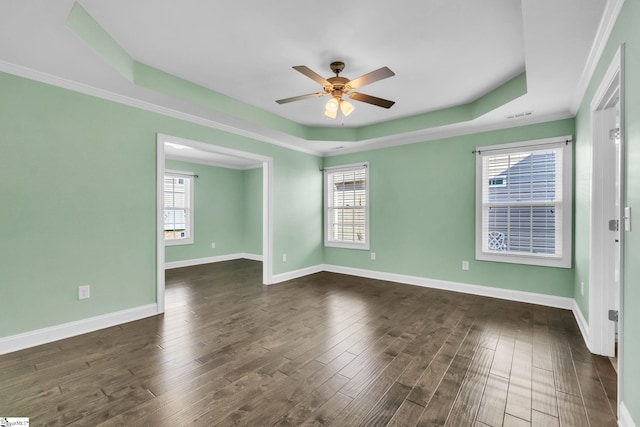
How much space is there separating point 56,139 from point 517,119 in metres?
5.28

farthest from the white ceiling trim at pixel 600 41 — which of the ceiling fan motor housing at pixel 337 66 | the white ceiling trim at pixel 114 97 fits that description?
the white ceiling trim at pixel 114 97

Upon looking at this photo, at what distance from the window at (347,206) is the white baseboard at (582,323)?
9.79 ft

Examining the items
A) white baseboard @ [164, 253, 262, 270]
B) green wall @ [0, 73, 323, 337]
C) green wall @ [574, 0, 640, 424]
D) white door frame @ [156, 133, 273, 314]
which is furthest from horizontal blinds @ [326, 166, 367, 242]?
green wall @ [574, 0, 640, 424]

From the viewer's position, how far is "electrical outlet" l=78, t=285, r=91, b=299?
2912 mm

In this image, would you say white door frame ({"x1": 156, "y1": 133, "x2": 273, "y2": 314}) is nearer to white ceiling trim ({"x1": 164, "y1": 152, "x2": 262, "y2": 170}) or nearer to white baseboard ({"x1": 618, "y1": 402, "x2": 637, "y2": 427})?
white ceiling trim ({"x1": 164, "y1": 152, "x2": 262, "y2": 170})

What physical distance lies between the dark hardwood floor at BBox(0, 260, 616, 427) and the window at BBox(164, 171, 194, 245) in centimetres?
348

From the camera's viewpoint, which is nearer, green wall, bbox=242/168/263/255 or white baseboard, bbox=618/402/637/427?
white baseboard, bbox=618/402/637/427

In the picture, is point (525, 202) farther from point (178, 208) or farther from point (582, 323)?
point (178, 208)

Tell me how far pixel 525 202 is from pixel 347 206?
290cm

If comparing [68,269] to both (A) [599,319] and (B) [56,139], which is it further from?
(A) [599,319]

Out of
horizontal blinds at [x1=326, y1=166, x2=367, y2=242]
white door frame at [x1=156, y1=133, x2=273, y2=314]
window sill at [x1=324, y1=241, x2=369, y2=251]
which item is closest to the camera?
white door frame at [x1=156, y1=133, x2=273, y2=314]

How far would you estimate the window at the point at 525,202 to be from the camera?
3.67 metres

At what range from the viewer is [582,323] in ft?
9.66

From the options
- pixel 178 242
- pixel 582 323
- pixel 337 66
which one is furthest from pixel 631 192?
pixel 178 242
